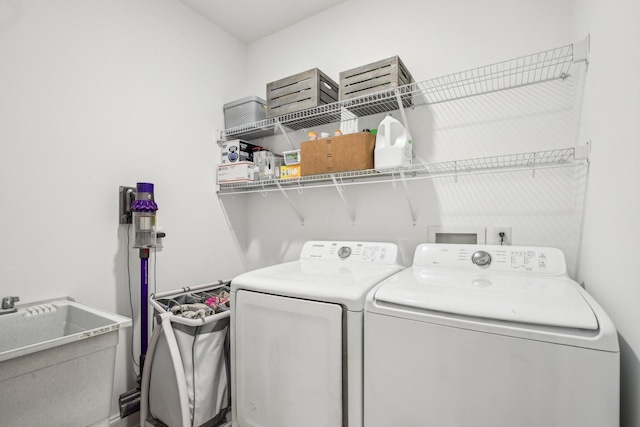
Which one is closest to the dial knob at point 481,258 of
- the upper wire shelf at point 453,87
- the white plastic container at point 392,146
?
the white plastic container at point 392,146

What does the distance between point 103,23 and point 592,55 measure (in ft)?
8.20

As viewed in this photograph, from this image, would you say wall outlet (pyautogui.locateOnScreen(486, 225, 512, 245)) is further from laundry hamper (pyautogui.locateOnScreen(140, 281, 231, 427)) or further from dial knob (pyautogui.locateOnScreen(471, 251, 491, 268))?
laundry hamper (pyautogui.locateOnScreen(140, 281, 231, 427))

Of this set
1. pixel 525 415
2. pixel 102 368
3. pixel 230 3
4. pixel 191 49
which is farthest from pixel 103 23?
pixel 525 415

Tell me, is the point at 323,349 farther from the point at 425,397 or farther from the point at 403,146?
the point at 403,146

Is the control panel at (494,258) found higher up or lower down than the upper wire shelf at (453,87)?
lower down

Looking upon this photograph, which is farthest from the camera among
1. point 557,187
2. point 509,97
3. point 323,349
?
point 509,97

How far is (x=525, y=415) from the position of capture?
0.86 meters

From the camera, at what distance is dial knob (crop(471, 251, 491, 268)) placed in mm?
1472

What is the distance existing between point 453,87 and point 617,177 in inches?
41.8

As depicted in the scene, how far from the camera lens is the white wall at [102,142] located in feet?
4.81

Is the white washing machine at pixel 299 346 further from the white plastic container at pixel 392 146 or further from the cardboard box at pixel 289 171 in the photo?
the cardboard box at pixel 289 171

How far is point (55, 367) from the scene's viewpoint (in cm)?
111

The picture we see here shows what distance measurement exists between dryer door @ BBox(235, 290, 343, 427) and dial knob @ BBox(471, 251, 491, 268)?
2.55 ft

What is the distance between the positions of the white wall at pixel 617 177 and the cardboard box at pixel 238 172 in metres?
1.97
